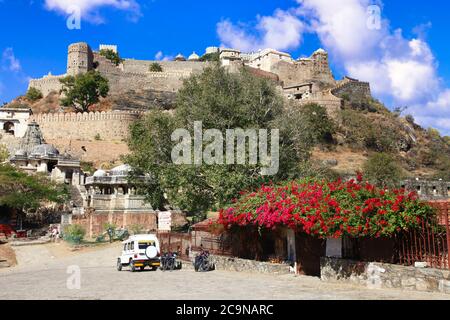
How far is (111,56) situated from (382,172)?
57523mm

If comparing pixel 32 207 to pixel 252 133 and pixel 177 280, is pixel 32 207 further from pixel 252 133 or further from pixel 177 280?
pixel 177 280

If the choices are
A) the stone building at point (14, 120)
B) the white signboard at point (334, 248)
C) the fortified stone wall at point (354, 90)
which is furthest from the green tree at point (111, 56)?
the white signboard at point (334, 248)

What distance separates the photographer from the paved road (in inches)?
444

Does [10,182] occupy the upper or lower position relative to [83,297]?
upper

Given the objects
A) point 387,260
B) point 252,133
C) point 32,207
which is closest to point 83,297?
point 387,260

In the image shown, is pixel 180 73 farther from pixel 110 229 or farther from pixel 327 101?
pixel 110 229

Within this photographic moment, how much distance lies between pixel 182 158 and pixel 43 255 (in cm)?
891

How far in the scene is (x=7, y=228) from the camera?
31906mm

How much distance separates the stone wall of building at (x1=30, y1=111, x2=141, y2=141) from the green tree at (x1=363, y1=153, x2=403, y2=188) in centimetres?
3198

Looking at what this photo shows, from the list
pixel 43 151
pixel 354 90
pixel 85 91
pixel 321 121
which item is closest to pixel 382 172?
pixel 321 121

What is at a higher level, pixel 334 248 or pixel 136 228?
pixel 136 228

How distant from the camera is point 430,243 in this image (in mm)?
12102

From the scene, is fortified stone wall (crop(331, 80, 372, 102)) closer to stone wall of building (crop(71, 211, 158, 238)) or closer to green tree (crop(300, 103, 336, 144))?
green tree (crop(300, 103, 336, 144))

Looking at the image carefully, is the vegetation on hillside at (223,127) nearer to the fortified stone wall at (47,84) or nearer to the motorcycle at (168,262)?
the motorcycle at (168,262)
